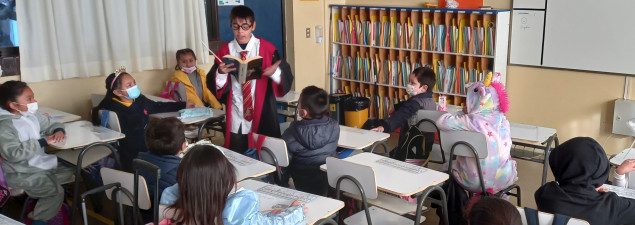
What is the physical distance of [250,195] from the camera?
7.17ft

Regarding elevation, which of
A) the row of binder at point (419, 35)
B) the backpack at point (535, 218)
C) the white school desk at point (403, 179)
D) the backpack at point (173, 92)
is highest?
the row of binder at point (419, 35)

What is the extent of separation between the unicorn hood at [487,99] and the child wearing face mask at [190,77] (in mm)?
2751

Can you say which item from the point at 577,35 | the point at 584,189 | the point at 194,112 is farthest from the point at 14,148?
the point at 577,35

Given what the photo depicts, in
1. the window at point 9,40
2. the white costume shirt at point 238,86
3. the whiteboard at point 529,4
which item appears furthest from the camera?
the whiteboard at point 529,4

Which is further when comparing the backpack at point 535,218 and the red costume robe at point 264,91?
the red costume robe at point 264,91

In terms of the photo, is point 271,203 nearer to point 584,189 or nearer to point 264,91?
point 584,189

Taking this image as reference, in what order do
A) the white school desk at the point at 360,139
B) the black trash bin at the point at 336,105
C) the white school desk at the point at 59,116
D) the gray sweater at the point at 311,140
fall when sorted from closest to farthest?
1. the gray sweater at the point at 311,140
2. the white school desk at the point at 360,139
3. the white school desk at the point at 59,116
4. the black trash bin at the point at 336,105

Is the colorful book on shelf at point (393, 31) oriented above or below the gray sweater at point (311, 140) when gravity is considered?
above

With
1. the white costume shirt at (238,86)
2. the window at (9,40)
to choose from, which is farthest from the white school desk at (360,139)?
the window at (9,40)

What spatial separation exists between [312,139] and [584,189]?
150cm

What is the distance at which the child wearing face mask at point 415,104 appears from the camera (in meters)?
4.12

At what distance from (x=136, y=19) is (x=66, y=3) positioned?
0.63 meters

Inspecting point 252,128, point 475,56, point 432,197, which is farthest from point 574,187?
point 475,56

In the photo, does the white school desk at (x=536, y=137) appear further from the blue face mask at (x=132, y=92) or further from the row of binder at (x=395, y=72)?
the blue face mask at (x=132, y=92)
